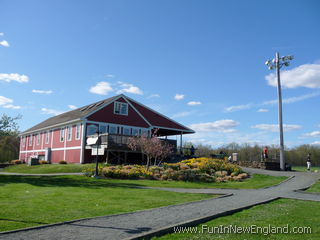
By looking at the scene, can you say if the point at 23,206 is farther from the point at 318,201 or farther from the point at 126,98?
the point at 126,98

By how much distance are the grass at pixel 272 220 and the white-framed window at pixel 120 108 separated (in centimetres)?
2477

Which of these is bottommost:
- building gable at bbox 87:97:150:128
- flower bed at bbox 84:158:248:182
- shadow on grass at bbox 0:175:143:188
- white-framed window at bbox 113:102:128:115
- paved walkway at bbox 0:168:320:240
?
paved walkway at bbox 0:168:320:240

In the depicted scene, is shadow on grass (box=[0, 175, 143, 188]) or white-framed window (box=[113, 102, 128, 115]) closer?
shadow on grass (box=[0, 175, 143, 188])

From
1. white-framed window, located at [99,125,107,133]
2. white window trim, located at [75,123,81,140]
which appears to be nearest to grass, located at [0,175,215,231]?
white window trim, located at [75,123,81,140]

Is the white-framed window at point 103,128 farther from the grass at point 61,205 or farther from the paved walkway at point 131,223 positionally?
the paved walkway at point 131,223

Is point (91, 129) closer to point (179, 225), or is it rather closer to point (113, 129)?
point (113, 129)

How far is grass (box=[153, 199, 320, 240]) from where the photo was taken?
5980 mm

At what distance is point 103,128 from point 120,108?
3275 mm

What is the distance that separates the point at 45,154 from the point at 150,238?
35.1m

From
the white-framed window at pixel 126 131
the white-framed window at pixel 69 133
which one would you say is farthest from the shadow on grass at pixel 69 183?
the white-framed window at pixel 126 131

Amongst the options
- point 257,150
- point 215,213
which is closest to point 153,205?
point 215,213

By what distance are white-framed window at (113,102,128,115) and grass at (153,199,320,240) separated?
975 inches

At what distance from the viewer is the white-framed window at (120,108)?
33000mm

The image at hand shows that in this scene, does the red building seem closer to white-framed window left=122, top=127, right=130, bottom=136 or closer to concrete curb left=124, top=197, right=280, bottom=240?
white-framed window left=122, top=127, right=130, bottom=136
